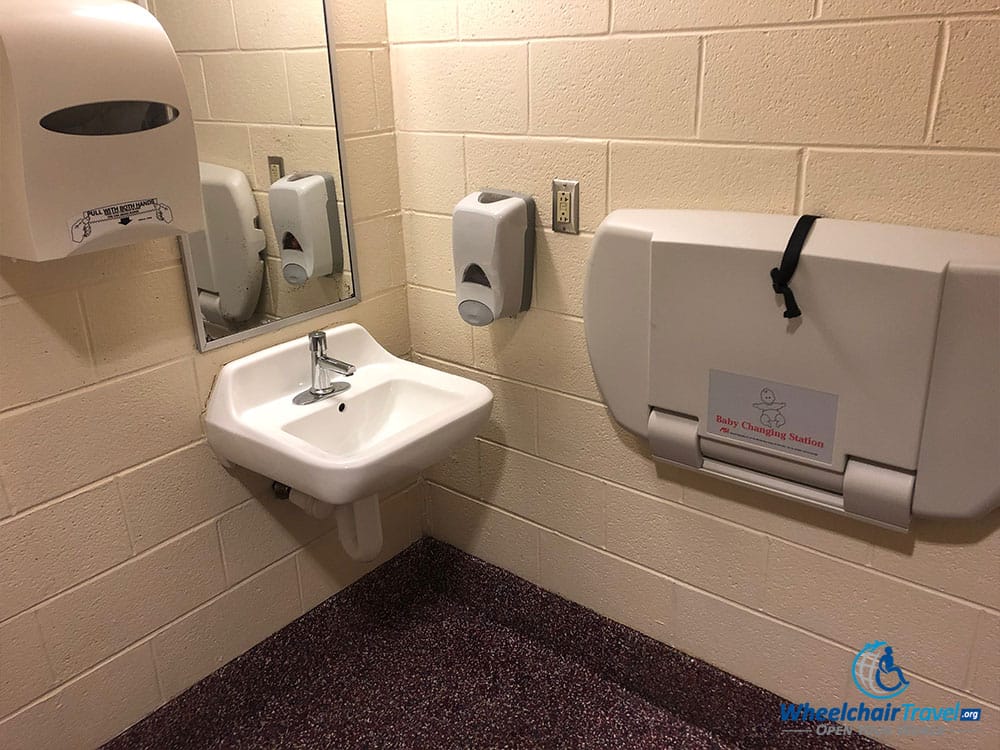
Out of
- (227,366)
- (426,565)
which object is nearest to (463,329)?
(227,366)

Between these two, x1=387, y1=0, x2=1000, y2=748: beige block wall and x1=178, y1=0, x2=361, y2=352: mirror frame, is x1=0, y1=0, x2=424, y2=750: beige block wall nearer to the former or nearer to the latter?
x1=178, y1=0, x2=361, y2=352: mirror frame

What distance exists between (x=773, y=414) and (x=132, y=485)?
1.24 m

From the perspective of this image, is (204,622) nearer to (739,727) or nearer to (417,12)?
(739,727)

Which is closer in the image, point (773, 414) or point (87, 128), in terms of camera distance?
point (87, 128)

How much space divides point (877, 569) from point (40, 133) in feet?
5.14

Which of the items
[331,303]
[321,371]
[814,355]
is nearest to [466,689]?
[321,371]

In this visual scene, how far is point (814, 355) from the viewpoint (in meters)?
1.33

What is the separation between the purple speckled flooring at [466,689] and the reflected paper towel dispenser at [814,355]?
558mm

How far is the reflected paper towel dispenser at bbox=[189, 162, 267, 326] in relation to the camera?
1.61 meters

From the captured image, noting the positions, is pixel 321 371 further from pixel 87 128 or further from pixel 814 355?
pixel 814 355

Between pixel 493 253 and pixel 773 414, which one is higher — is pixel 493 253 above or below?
above

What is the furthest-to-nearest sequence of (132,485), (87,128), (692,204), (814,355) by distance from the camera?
1. (132,485)
2. (692,204)
3. (814,355)
4. (87,128)

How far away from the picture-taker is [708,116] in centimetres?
141

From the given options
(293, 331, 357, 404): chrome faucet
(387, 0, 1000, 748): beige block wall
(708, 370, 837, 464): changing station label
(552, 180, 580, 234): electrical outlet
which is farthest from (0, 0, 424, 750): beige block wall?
(708, 370, 837, 464): changing station label
